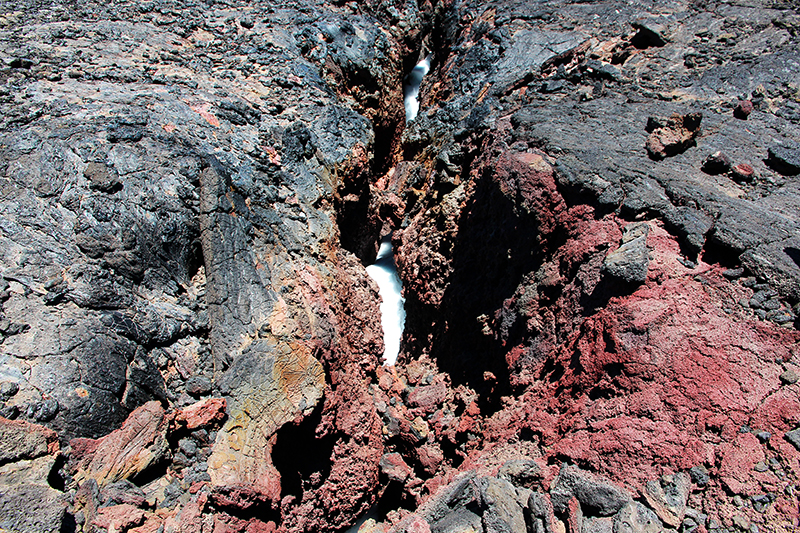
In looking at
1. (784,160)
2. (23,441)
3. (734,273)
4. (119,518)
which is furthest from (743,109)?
(23,441)

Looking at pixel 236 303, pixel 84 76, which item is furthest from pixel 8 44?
pixel 236 303

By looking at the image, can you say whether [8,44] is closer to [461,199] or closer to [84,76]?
[84,76]

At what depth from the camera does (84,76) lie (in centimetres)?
340

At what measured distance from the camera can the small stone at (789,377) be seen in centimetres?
190

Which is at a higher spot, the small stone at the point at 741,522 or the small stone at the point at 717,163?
the small stone at the point at 717,163

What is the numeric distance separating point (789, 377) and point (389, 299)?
3.26m

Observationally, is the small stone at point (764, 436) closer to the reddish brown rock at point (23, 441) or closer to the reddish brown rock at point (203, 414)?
the reddish brown rock at point (203, 414)

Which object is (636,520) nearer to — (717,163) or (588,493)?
(588,493)

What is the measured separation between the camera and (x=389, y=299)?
4.66 m

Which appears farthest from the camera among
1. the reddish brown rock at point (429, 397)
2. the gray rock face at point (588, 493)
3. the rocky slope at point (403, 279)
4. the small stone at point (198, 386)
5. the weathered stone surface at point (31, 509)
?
the reddish brown rock at point (429, 397)

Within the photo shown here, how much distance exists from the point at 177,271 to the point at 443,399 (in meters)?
2.23

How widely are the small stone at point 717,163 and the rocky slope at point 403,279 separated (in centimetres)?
5

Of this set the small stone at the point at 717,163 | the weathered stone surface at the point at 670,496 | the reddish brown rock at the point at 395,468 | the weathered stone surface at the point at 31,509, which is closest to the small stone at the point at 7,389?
the weathered stone surface at the point at 31,509

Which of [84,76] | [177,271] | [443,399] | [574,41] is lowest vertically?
[443,399]
